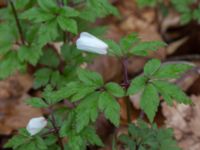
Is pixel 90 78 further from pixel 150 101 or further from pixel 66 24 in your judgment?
pixel 66 24

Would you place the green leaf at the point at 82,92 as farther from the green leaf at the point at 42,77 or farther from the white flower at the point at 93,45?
the green leaf at the point at 42,77

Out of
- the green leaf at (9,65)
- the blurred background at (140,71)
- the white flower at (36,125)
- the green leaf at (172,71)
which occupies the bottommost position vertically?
the blurred background at (140,71)

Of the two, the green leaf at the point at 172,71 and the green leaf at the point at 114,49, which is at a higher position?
the green leaf at the point at 114,49

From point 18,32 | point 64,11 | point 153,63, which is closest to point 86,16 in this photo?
point 64,11

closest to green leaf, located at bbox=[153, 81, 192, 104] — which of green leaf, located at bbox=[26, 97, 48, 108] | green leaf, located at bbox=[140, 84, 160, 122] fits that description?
green leaf, located at bbox=[140, 84, 160, 122]

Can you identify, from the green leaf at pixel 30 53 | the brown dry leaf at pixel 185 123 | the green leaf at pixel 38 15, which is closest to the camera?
the green leaf at pixel 38 15

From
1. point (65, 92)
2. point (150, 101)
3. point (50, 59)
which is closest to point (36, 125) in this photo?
point (65, 92)

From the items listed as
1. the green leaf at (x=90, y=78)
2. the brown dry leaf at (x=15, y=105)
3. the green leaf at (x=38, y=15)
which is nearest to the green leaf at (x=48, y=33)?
the green leaf at (x=38, y=15)

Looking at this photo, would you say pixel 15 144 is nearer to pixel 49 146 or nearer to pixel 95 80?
pixel 49 146
